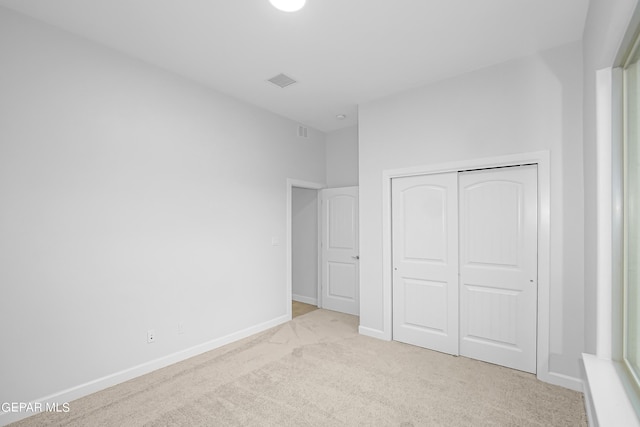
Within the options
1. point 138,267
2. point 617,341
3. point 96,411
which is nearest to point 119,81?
point 138,267

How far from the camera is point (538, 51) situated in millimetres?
2674

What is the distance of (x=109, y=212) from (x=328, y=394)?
2.37 metres

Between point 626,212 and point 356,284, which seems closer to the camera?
point 626,212

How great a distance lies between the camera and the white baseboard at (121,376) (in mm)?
2166

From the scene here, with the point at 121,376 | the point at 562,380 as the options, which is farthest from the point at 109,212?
the point at 562,380

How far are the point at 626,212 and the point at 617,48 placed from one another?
32.0 inches

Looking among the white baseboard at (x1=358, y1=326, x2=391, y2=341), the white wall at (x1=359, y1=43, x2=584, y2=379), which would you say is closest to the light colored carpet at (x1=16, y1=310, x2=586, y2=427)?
the white baseboard at (x1=358, y1=326, x2=391, y2=341)

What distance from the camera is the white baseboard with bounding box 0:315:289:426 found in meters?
2.17

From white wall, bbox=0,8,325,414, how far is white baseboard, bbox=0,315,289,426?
0.05 meters

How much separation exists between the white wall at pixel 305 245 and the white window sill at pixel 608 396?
384 cm

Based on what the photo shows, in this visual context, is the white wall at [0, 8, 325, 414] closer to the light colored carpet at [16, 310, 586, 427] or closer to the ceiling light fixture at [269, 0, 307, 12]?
the light colored carpet at [16, 310, 586, 427]

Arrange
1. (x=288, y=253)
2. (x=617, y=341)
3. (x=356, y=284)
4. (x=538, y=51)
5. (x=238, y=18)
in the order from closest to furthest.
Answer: (x=617, y=341) < (x=238, y=18) < (x=538, y=51) < (x=288, y=253) < (x=356, y=284)

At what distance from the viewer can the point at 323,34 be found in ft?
8.07

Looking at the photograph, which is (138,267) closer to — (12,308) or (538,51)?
(12,308)
